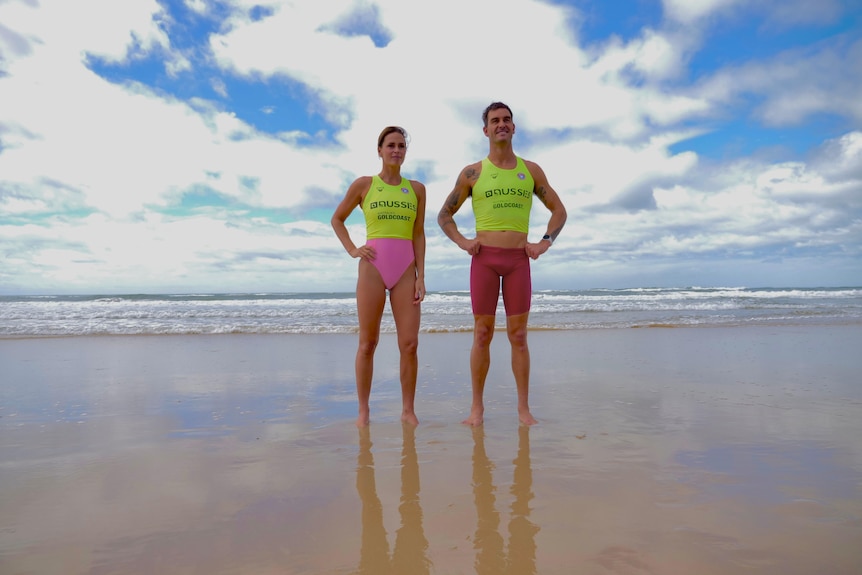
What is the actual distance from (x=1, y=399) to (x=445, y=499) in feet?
16.1

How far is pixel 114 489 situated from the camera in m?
2.63

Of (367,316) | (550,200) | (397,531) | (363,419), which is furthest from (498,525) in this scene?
(550,200)

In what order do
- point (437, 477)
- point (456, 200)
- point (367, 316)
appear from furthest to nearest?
point (456, 200), point (367, 316), point (437, 477)

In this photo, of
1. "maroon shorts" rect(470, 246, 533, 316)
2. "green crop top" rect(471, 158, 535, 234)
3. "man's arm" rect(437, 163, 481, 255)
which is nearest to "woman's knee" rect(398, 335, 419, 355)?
"maroon shorts" rect(470, 246, 533, 316)

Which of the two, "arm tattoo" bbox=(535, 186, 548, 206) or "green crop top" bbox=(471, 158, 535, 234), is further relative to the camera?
"arm tattoo" bbox=(535, 186, 548, 206)

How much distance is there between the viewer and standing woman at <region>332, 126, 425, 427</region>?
4.09m

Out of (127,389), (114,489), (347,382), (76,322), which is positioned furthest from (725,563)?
(76,322)

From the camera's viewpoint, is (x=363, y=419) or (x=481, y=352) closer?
(x=363, y=419)

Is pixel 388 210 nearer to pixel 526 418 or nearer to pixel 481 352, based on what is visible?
pixel 481 352

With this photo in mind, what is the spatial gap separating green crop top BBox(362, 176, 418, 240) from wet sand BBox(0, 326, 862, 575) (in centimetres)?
150

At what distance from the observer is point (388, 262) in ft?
13.4

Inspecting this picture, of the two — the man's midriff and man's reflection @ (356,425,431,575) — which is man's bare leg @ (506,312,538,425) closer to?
the man's midriff

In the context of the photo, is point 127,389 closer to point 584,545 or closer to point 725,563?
point 584,545

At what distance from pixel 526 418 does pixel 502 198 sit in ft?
5.57
